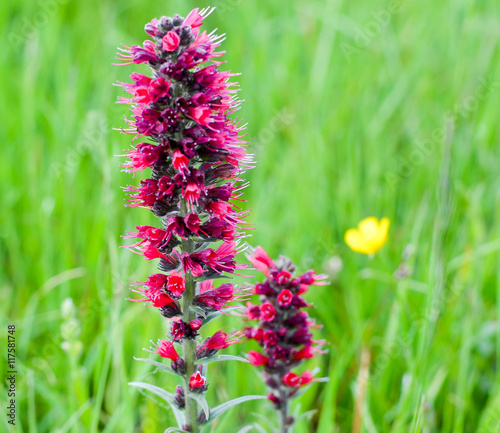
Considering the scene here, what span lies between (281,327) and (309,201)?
6.71 feet

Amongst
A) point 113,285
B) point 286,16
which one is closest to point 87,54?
point 286,16

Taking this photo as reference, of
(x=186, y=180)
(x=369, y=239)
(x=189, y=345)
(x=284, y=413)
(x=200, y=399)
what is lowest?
(x=284, y=413)

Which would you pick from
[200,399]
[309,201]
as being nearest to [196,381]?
[200,399]

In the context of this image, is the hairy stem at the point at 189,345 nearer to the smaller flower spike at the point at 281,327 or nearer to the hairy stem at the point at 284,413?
the smaller flower spike at the point at 281,327

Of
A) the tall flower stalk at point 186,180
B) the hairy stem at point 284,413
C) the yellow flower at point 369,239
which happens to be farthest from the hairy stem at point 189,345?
the yellow flower at point 369,239

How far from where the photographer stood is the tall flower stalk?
1.62m

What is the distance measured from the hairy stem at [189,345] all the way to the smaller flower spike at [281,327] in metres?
0.38

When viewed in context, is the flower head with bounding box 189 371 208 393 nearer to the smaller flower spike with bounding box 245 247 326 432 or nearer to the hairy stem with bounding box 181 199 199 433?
the hairy stem with bounding box 181 199 199 433

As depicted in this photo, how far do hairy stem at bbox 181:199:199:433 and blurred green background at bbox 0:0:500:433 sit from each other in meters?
0.29

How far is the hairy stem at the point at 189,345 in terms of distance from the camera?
5.60ft

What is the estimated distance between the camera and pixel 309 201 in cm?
410

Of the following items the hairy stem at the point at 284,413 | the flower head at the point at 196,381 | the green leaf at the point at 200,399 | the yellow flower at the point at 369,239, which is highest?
the yellow flower at the point at 369,239

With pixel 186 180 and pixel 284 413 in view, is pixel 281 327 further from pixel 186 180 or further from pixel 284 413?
pixel 186 180

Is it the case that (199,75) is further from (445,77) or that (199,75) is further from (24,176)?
(445,77)
